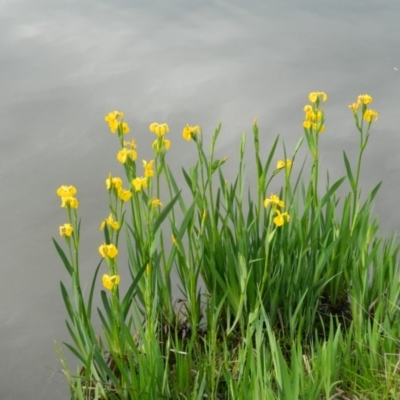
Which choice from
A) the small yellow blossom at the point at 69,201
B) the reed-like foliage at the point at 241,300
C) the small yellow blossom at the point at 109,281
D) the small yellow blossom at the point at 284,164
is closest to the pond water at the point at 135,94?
the reed-like foliage at the point at 241,300

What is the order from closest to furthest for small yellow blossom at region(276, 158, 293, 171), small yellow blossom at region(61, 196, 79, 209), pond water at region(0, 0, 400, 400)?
small yellow blossom at region(61, 196, 79, 209)
small yellow blossom at region(276, 158, 293, 171)
pond water at region(0, 0, 400, 400)

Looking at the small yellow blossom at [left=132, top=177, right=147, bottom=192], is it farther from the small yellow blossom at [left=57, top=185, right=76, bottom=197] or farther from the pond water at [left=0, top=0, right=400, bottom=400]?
the pond water at [left=0, top=0, right=400, bottom=400]

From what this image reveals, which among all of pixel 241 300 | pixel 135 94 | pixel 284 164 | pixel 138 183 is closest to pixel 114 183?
pixel 138 183

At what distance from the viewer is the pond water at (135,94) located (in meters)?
2.92

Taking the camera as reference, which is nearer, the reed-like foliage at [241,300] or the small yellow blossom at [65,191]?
the small yellow blossom at [65,191]

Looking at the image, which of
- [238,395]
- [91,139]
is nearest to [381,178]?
[91,139]

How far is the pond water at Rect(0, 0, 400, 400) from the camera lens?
9.58ft

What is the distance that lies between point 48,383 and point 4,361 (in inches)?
7.5

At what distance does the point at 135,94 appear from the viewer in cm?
419

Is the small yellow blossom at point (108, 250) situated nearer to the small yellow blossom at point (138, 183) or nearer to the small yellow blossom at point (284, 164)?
the small yellow blossom at point (138, 183)

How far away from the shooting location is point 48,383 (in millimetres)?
2447

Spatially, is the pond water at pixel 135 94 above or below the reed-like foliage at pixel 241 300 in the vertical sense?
above

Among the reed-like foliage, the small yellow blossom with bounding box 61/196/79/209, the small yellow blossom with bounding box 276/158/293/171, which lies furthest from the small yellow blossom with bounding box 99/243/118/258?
the small yellow blossom with bounding box 276/158/293/171

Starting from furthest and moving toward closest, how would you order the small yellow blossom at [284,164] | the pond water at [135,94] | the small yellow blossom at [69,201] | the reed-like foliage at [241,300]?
the pond water at [135,94]
the small yellow blossom at [284,164]
the reed-like foliage at [241,300]
the small yellow blossom at [69,201]
